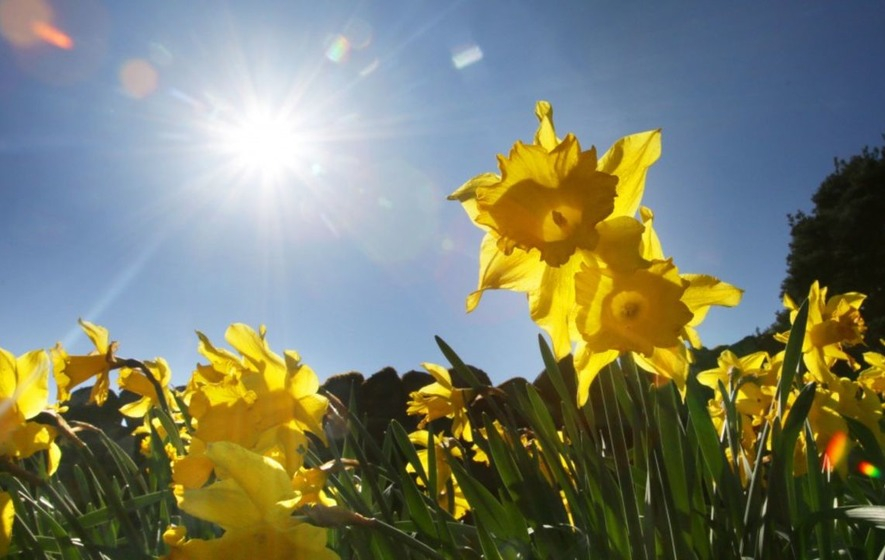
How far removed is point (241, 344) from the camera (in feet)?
4.35

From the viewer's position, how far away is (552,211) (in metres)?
1.21

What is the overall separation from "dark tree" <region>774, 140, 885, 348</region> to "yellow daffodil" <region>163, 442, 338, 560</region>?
1627 centimetres

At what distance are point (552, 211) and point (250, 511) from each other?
81 cm

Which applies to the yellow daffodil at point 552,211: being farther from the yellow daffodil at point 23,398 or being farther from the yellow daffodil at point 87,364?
the yellow daffodil at point 87,364

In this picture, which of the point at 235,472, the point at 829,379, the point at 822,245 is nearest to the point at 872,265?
the point at 822,245

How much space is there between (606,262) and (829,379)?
4.55 feet

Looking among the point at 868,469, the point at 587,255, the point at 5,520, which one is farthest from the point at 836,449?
the point at 5,520

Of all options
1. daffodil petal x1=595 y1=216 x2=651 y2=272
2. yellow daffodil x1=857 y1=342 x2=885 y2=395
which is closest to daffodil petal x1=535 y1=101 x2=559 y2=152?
daffodil petal x1=595 y1=216 x2=651 y2=272

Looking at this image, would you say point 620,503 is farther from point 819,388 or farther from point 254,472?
point 819,388

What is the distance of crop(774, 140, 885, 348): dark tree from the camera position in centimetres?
1509

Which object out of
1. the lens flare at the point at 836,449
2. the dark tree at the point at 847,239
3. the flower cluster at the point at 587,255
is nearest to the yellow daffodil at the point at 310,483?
the flower cluster at the point at 587,255

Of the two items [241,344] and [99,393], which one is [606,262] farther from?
[99,393]

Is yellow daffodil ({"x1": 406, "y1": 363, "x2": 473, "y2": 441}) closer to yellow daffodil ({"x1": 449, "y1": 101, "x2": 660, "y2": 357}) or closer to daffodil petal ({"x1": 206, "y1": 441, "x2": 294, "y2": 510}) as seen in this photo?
yellow daffodil ({"x1": 449, "y1": 101, "x2": 660, "y2": 357})

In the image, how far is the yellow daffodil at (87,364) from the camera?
216 centimetres
